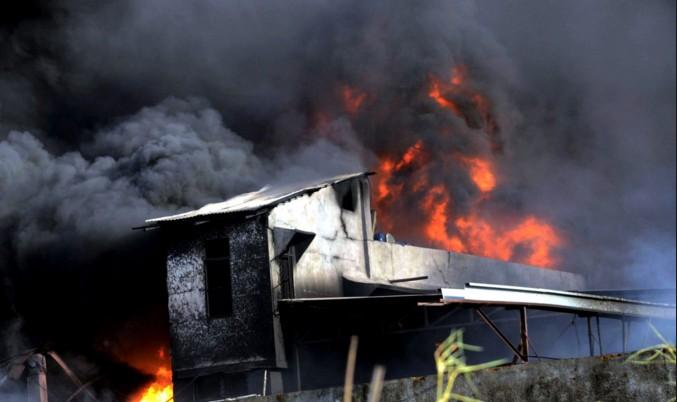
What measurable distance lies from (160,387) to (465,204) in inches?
662

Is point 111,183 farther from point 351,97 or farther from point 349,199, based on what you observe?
point 351,97

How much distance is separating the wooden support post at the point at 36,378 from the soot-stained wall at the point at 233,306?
404 centimetres

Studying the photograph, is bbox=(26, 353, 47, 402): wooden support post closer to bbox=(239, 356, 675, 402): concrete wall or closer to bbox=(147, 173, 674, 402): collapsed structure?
bbox=(147, 173, 674, 402): collapsed structure

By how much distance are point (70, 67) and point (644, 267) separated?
25.4 meters

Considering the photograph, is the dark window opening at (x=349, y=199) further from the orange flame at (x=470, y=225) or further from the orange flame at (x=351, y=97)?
the orange flame at (x=351, y=97)

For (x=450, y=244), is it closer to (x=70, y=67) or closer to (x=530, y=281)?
(x=530, y=281)

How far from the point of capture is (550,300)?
1722cm

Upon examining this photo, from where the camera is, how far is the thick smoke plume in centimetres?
3000

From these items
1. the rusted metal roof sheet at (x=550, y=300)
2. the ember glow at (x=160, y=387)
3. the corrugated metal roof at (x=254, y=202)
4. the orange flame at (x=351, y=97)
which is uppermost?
the orange flame at (x=351, y=97)

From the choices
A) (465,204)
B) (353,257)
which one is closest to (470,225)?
(465,204)

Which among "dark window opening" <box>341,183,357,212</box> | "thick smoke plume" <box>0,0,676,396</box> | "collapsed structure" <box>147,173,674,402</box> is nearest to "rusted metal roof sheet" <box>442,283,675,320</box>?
"collapsed structure" <box>147,173,674,402</box>

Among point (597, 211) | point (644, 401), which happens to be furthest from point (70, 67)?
point (644, 401)

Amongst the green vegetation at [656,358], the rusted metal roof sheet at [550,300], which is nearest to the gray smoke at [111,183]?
the rusted metal roof sheet at [550,300]

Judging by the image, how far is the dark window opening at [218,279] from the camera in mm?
23609
